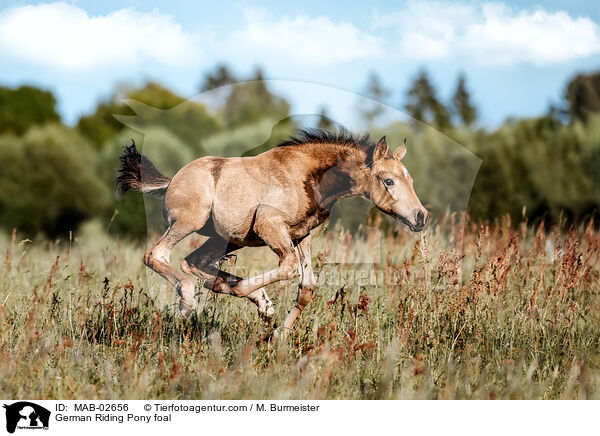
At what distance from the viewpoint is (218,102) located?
16.3ft

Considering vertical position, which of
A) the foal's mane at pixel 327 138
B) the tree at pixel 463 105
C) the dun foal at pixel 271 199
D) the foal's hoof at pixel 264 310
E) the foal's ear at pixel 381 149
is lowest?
the foal's hoof at pixel 264 310

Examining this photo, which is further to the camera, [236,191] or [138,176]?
[138,176]

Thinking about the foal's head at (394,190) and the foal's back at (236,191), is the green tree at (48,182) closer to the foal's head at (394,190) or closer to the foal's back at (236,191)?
the foal's back at (236,191)

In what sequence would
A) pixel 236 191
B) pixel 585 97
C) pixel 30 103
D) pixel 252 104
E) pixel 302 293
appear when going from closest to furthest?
pixel 236 191 < pixel 302 293 < pixel 252 104 < pixel 585 97 < pixel 30 103

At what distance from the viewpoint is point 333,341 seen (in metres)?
4.84

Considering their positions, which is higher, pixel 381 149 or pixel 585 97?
pixel 585 97
